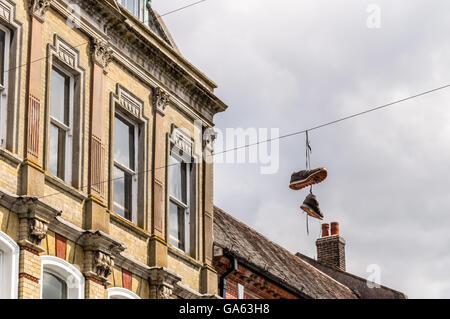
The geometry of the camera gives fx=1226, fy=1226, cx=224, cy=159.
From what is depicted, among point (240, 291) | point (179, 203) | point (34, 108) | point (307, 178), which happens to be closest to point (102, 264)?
point (34, 108)

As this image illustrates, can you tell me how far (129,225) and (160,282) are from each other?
1.22 m

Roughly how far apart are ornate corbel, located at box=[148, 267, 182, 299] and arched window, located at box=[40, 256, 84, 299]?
7.25 feet

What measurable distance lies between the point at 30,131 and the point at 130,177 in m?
3.54

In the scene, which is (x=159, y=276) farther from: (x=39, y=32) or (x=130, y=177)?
(x=39, y=32)

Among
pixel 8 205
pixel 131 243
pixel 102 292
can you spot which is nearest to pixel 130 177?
pixel 131 243

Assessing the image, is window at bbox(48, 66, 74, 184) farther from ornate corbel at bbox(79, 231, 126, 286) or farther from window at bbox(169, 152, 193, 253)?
window at bbox(169, 152, 193, 253)

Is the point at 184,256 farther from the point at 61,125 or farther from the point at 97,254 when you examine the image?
the point at 61,125

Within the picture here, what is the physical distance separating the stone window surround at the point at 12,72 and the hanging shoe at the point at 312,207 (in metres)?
7.93

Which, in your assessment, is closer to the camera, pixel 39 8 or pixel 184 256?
pixel 39 8

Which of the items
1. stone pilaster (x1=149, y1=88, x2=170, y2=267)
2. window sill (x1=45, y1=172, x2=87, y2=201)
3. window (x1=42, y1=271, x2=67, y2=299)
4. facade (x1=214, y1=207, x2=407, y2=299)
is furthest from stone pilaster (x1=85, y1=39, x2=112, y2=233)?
facade (x1=214, y1=207, x2=407, y2=299)

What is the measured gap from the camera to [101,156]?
21469 mm

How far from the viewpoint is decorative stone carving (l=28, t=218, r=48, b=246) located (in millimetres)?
18895

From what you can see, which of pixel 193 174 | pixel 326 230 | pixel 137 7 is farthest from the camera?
pixel 326 230
